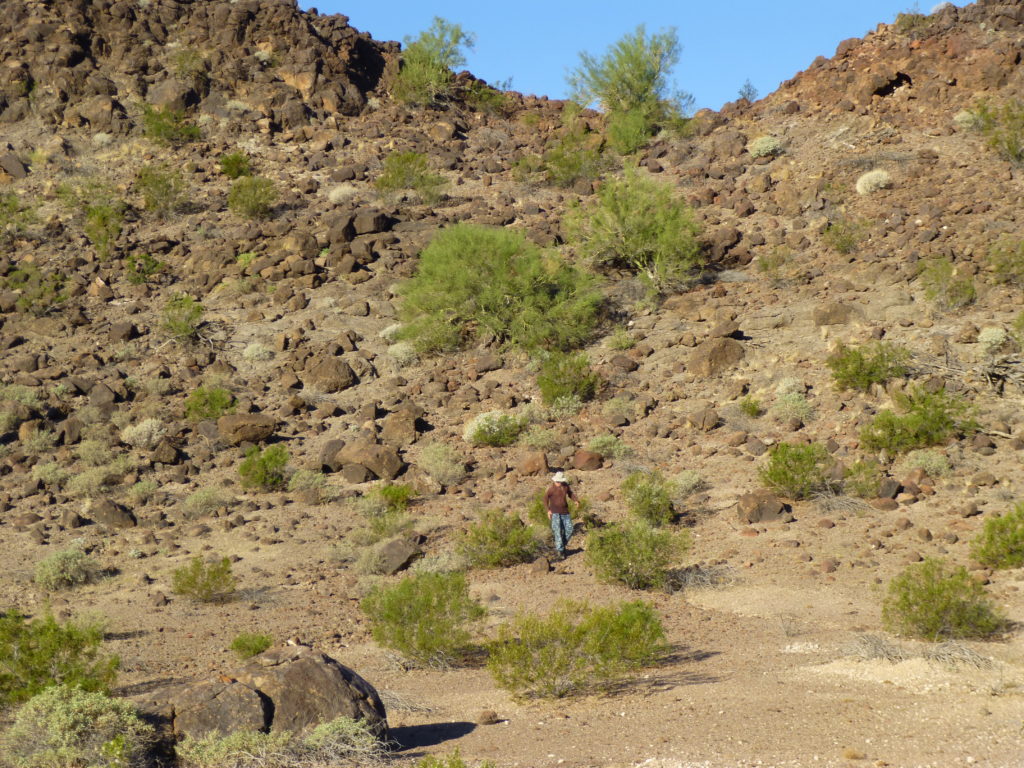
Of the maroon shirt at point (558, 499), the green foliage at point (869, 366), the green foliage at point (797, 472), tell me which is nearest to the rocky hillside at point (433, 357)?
the green foliage at point (869, 366)

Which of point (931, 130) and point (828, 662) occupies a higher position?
point (931, 130)

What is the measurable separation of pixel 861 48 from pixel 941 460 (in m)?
18.7

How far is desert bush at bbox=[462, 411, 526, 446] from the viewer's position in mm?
17141

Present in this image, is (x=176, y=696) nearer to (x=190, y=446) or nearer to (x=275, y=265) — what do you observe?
(x=190, y=446)

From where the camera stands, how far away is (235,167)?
29141mm

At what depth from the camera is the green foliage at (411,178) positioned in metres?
27.8

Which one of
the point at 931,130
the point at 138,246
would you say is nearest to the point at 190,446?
the point at 138,246

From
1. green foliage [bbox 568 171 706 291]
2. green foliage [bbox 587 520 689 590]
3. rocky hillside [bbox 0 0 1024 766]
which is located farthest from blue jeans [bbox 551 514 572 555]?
green foliage [bbox 568 171 706 291]

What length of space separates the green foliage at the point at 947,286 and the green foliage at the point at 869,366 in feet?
7.91

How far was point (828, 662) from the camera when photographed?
8086 millimetres

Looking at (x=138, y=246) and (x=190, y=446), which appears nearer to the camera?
(x=190, y=446)

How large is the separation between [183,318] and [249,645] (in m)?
14.3

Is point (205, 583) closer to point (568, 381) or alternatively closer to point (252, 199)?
point (568, 381)

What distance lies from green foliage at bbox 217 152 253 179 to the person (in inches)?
794
